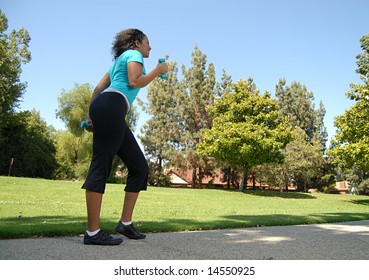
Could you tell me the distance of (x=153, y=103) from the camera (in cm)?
4403

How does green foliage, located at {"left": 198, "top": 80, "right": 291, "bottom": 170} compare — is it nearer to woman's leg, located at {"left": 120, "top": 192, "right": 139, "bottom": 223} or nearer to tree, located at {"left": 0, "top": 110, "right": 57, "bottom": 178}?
tree, located at {"left": 0, "top": 110, "right": 57, "bottom": 178}

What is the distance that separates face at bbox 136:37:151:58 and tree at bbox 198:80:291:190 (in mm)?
21726

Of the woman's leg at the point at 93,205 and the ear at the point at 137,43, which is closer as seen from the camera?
the woman's leg at the point at 93,205

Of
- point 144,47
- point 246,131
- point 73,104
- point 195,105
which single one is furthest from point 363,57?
point 144,47

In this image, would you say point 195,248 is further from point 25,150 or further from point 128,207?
point 25,150

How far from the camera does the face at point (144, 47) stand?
4156mm

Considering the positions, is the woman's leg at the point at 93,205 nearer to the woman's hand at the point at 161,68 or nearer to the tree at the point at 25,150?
the woman's hand at the point at 161,68

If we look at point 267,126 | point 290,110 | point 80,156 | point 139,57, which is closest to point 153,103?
point 80,156

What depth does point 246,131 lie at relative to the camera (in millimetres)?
25828

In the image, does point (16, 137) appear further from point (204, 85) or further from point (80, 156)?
point (204, 85)

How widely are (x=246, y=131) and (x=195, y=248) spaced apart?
22.9 m

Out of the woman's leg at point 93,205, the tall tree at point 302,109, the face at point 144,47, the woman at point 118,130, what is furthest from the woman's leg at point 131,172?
the tall tree at point 302,109

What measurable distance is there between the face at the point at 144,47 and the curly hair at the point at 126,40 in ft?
0.14
